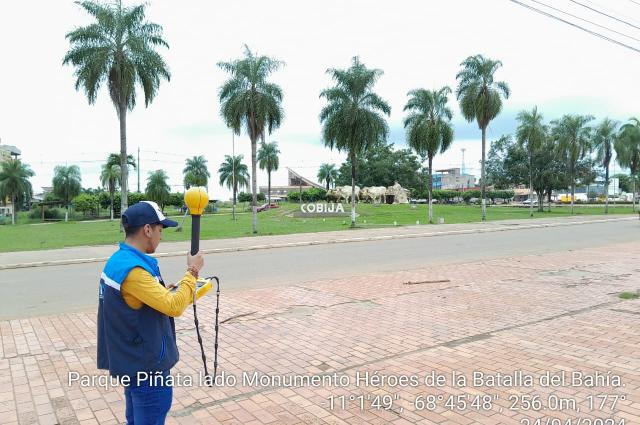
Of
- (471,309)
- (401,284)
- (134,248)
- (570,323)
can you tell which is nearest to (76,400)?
(134,248)

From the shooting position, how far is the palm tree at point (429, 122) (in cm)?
3666

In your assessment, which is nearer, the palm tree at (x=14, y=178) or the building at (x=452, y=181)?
the palm tree at (x=14, y=178)

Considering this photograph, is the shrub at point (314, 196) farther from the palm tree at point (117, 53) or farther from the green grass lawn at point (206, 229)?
the palm tree at point (117, 53)

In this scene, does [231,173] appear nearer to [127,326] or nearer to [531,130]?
[531,130]

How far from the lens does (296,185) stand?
148 meters

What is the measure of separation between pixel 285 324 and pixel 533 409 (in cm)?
344

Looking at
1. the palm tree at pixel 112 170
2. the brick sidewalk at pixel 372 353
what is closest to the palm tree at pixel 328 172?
the palm tree at pixel 112 170

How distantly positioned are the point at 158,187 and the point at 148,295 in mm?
73264

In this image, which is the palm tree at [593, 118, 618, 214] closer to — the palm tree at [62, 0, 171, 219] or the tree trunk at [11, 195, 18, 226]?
the palm tree at [62, 0, 171, 219]

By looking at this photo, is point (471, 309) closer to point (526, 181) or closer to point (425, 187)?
point (526, 181)

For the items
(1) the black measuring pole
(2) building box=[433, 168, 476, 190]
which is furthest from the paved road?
(2) building box=[433, 168, 476, 190]

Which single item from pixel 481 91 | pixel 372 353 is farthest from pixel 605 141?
pixel 372 353

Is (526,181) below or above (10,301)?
above

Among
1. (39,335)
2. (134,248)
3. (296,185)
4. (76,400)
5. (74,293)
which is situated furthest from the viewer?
(296,185)
